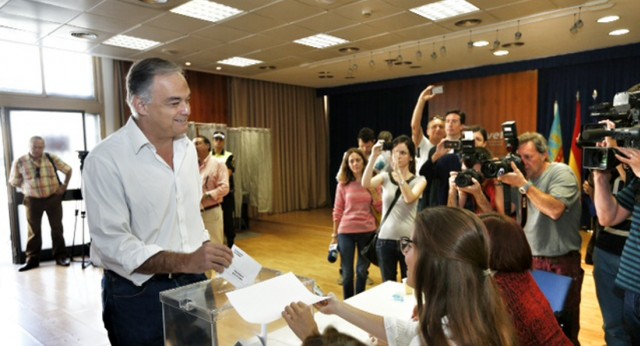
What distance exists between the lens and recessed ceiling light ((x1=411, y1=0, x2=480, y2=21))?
14.7 ft

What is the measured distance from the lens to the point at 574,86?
23.8 feet

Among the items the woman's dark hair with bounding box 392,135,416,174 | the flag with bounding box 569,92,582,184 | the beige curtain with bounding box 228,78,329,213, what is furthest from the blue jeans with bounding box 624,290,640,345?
the beige curtain with bounding box 228,78,329,213

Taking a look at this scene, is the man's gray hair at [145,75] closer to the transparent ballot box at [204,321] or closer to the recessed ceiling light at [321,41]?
the transparent ballot box at [204,321]

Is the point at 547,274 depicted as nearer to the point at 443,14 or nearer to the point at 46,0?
the point at 443,14

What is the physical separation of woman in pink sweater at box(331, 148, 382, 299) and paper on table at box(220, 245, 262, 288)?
2.44 m

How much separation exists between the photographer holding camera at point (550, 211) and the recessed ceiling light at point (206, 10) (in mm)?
3277

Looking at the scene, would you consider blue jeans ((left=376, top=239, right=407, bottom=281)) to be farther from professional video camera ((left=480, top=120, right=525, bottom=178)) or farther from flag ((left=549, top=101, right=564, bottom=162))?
flag ((left=549, top=101, right=564, bottom=162))

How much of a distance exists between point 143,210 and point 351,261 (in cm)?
250

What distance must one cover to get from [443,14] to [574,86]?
3.83m

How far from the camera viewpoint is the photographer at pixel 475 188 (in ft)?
9.04

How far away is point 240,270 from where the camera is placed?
4.08 feet

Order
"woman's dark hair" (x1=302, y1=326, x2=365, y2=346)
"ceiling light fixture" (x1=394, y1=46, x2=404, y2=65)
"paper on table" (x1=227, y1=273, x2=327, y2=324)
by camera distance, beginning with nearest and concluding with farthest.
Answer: "woman's dark hair" (x1=302, y1=326, x2=365, y2=346)
"paper on table" (x1=227, y1=273, x2=327, y2=324)
"ceiling light fixture" (x1=394, y1=46, x2=404, y2=65)

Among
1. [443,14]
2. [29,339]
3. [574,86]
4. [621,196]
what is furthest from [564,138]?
[29,339]

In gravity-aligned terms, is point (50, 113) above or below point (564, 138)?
above
